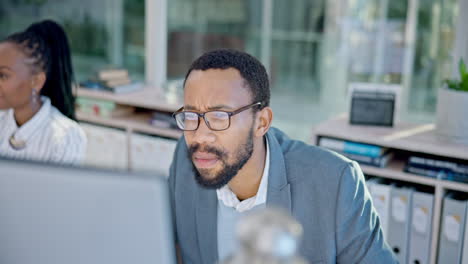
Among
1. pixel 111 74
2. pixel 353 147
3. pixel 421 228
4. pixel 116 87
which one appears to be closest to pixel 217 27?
pixel 111 74

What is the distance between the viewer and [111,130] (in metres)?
3.22

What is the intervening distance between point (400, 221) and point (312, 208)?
A: 3.52ft

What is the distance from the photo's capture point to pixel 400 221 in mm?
2375

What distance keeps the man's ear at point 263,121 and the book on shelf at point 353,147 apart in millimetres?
1072

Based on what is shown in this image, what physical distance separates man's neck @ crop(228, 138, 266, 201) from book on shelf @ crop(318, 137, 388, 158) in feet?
3.44

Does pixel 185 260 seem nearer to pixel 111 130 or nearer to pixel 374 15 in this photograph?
pixel 111 130

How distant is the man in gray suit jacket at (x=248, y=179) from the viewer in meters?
1.36

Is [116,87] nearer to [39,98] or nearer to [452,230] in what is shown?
[39,98]

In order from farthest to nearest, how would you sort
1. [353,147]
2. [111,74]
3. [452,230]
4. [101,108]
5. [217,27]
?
1. [217,27]
2. [111,74]
3. [101,108]
4. [353,147]
5. [452,230]

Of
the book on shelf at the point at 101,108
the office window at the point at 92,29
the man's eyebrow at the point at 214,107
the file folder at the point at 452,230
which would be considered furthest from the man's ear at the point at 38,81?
the office window at the point at 92,29

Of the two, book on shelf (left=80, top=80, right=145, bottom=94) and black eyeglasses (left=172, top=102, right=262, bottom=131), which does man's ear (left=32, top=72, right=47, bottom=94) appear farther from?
book on shelf (left=80, top=80, right=145, bottom=94)

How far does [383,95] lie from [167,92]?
1254 mm

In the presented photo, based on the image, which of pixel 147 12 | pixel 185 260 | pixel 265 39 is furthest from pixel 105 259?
pixel 265 39

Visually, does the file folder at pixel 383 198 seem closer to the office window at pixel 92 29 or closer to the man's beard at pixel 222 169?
the man's beard at pixel 222 169
